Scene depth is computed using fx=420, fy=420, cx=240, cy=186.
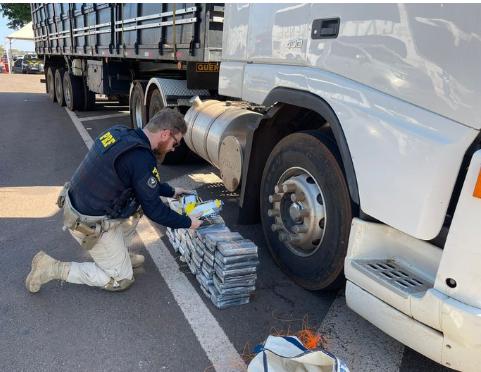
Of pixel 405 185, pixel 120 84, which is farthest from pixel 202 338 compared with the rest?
pixel 120 84

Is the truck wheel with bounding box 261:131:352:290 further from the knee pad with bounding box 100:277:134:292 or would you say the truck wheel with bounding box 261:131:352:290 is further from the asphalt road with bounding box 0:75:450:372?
the knee pad with bounding box 100:277:134:292

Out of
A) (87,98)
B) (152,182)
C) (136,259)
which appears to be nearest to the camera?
(152,182)

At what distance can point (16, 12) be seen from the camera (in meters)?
39.2

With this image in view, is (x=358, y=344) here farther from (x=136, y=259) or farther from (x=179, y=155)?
(x=179, y=155)

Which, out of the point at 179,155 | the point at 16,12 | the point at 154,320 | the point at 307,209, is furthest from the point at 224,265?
the point at 16,12

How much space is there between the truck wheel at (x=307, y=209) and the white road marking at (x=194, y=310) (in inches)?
29.6

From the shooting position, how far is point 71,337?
2.68 meters

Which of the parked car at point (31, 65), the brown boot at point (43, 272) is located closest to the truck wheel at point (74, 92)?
the brown boot at point (43, 272)

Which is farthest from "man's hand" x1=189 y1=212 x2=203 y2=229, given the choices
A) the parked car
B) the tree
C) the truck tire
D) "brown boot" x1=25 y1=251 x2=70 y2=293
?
the tree

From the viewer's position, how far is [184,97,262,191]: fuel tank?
4148mm

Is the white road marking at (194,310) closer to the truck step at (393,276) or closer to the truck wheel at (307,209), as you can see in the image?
the truck wheel at (307,209)

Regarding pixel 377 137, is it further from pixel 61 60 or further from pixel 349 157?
pixel 61 60

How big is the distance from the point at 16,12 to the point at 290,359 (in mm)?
45898

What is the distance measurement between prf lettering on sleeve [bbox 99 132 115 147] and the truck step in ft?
5.71
